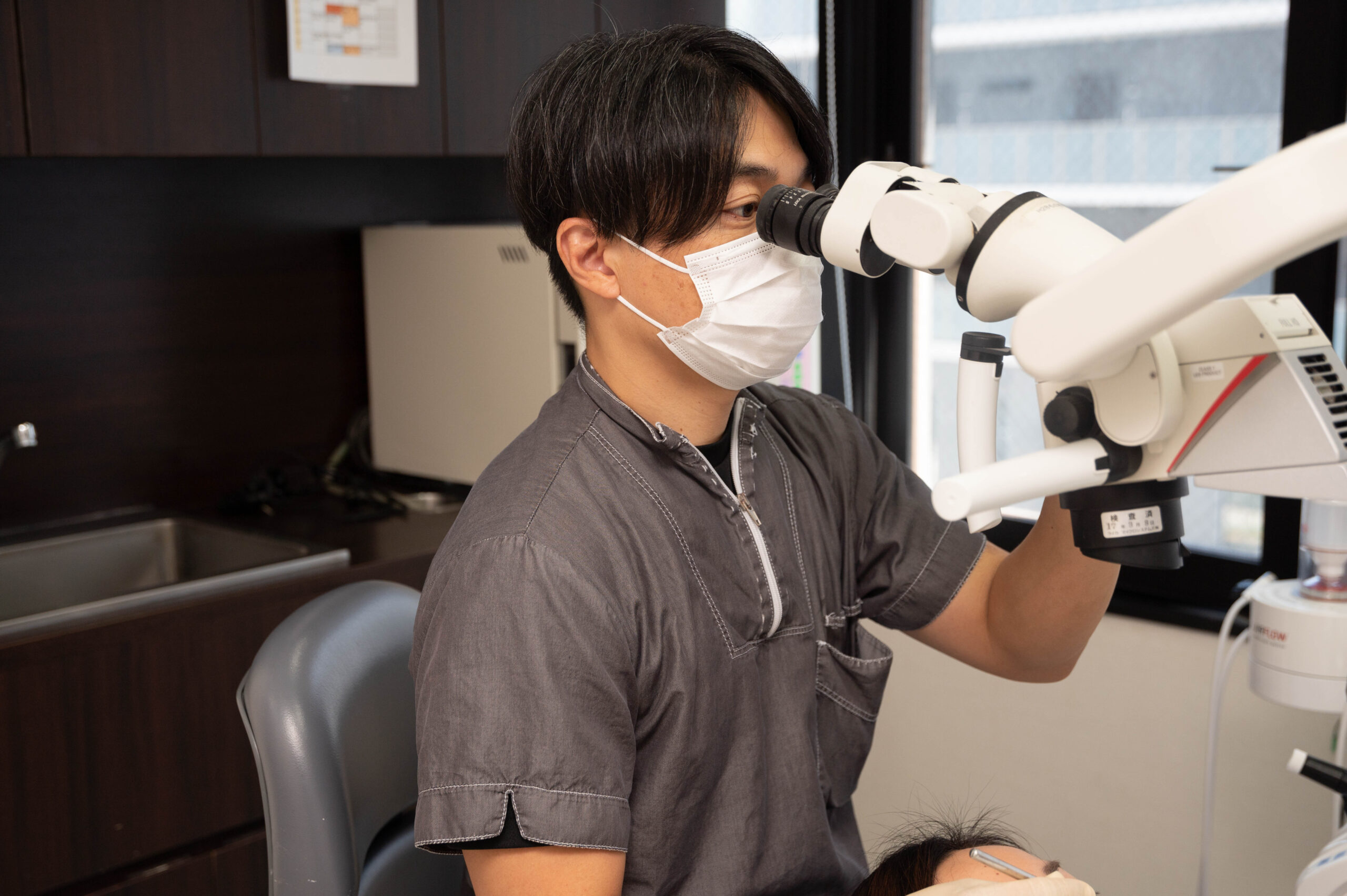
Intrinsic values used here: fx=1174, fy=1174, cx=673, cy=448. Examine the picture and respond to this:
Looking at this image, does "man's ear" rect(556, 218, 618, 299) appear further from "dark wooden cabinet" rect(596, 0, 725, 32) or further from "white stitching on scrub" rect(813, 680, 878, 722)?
"dark wooden cabinet" rect(596, 0, 725, 32)

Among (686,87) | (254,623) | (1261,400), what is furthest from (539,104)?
(254,623)

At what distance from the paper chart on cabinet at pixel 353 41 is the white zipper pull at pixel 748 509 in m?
1.25

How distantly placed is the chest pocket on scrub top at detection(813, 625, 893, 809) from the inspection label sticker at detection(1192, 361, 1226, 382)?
0.61 m

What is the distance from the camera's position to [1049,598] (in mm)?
1180

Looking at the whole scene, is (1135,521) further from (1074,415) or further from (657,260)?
(657,260)

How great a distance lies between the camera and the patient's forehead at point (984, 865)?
1.03 metres

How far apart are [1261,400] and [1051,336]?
0.45ft

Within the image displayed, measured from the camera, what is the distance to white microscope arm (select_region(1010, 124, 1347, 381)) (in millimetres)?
558

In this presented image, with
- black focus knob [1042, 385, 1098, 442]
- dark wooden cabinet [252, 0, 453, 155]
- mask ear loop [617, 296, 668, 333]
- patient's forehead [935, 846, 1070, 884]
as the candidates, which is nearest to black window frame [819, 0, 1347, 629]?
dark wooden cabinet [252, 0, 453, 155]

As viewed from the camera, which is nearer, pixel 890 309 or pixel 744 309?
pixel 744 309

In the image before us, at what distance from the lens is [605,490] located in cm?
109

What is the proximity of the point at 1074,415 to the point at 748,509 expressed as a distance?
491 millimetres

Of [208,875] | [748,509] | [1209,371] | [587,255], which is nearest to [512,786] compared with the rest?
[748,509]

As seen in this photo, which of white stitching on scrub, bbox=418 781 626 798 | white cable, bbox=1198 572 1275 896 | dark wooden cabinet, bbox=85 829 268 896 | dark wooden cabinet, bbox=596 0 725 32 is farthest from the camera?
dark wooden cabinet, bbox=596 0 725 32
